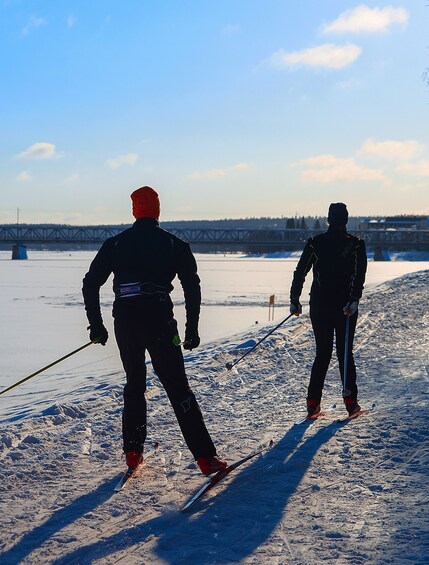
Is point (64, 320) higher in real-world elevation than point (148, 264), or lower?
lower

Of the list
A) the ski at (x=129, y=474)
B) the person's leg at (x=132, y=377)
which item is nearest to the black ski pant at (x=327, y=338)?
the ski at (x=129, y=474)

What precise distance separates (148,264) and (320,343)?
2336mm

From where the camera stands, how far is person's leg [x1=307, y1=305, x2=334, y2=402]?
6312 millimetres

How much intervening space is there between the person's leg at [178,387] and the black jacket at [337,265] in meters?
2.04

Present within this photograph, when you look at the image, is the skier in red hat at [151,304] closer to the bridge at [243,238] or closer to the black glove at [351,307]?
the black glove at [351,307]

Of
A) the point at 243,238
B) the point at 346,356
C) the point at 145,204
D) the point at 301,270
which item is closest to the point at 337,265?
the point at 301,270

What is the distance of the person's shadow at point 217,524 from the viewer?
3.63 m

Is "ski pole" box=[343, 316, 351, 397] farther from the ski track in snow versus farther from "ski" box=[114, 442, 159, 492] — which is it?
"ski" box=[114, 442, 159, 492]

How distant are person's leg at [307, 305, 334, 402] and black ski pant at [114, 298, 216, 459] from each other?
75.5 inches

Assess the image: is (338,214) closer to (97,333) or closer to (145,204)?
(145,204)

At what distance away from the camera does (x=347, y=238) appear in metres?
6.31

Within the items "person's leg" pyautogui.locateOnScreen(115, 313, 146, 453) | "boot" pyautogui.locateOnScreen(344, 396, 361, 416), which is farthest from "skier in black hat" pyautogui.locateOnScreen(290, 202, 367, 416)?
"person's leg" pyautogui.locateOnScreen(115, 313, 146, 453)

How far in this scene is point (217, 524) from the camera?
13.2ft

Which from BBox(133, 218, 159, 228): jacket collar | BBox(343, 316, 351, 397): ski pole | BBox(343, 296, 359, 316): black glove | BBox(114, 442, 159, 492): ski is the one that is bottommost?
BBox(114, 442, 159, 492): ski
